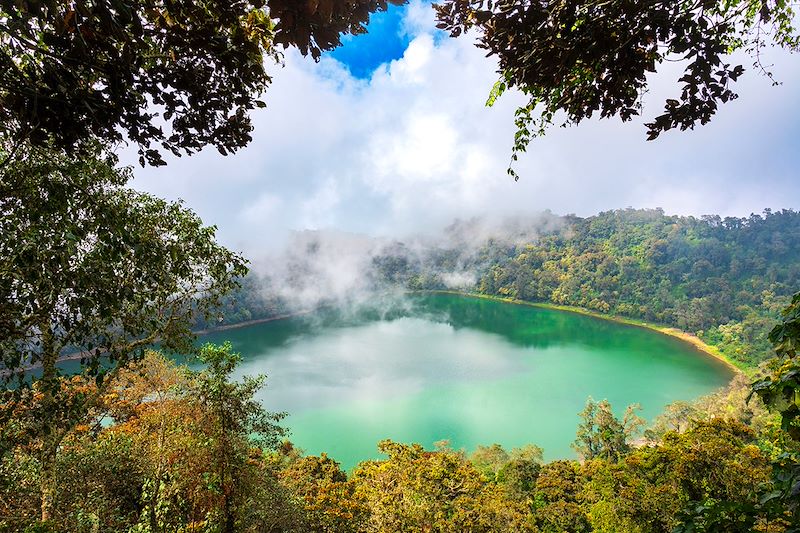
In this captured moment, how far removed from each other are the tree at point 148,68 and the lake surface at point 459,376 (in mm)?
23137

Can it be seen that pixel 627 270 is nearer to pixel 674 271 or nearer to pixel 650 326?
pixel 674 271

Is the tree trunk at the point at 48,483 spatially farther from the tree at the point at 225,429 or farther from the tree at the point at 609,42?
the tree at the point at 609,42

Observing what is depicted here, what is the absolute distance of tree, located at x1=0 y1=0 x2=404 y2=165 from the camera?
1.58m

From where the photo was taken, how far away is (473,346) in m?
50.7

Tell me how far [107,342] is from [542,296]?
80.9 metres

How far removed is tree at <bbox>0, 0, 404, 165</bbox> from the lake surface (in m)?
23.1

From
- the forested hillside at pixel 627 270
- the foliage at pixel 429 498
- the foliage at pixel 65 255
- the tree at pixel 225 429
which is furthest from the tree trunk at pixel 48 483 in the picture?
the forested hillside at pixel 627 270

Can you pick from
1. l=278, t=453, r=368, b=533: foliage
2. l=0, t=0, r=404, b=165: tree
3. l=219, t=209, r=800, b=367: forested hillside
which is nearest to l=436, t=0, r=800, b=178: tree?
l=0, t=0, r=404, b=165: tree

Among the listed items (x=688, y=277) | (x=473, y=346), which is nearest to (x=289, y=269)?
(x=473, y=346)

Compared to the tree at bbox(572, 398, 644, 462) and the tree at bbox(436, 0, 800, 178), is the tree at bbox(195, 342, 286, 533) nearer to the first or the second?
the tree at bbox(436, 0, 800, 178)

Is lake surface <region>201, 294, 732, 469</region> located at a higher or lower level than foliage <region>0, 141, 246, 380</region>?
higher

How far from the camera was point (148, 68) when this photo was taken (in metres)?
1.94

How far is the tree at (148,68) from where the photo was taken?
1.58 meters

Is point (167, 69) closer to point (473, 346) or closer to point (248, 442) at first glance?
point (248, 442)
